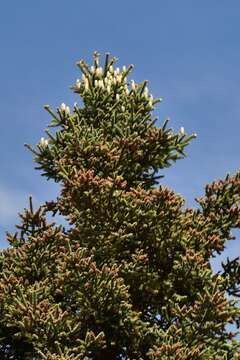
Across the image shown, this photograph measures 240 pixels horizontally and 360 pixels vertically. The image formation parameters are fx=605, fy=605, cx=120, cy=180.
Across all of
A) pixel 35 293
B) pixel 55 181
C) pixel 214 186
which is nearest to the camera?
pixel 35 293

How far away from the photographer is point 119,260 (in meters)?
14.5

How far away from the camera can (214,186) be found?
50.8 ft

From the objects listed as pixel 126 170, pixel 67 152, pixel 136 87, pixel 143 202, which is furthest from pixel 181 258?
pixel 136 87

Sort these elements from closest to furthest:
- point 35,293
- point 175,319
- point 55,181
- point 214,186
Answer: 1. point 35,293
2. point 175,319
3. point 214,186
4. point 55,181

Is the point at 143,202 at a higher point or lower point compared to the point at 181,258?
higher

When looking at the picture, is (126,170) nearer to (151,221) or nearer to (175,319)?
(151,221)

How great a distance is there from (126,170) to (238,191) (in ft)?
9.95

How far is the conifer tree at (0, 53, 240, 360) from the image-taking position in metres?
13.1

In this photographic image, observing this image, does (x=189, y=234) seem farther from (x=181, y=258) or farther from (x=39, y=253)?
(x=39, y=253)

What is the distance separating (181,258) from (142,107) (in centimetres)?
485

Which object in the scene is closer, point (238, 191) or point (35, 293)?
point (35, 293)

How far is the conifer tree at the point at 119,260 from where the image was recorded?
13.1m

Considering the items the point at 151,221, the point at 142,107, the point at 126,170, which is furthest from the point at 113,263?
the point at 142,107

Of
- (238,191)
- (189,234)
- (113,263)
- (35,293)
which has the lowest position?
(35,293)
